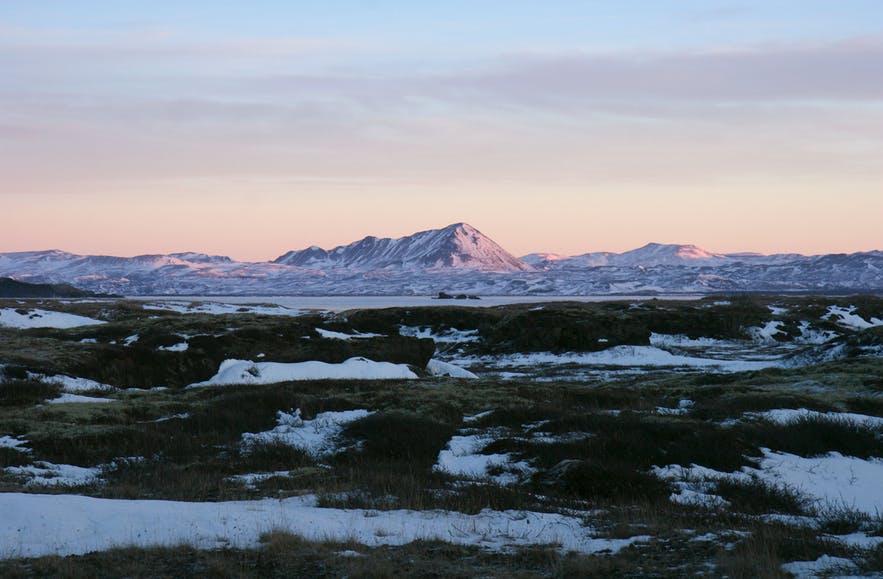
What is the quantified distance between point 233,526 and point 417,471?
5481mm

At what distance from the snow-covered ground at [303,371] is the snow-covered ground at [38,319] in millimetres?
30899

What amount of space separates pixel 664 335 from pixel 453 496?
5295 centimetres

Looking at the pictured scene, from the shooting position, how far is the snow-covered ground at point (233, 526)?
9.31m

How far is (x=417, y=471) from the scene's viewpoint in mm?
14883

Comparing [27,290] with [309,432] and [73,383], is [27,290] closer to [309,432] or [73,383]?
[73,383]

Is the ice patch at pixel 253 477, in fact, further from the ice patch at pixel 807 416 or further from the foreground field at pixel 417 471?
the ice patch at pixel 807 416

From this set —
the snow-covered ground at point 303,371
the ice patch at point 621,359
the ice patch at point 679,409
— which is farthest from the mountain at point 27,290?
the ice patch at point 679,409

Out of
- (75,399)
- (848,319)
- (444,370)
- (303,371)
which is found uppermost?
(75,399)

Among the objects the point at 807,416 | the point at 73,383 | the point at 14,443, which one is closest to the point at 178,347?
the point at 73,383

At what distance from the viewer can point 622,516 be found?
37.0 ft

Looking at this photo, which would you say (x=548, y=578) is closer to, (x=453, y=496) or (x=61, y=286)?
(x=453, y=496)

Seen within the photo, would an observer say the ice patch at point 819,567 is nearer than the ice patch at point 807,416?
Yes

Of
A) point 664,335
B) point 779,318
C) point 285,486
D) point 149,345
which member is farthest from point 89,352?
point 779,318

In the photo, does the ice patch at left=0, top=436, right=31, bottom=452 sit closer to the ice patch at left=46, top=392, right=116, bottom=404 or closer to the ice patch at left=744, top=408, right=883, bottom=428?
the ice patch at left=46, top=392, right=116, bottom=404
